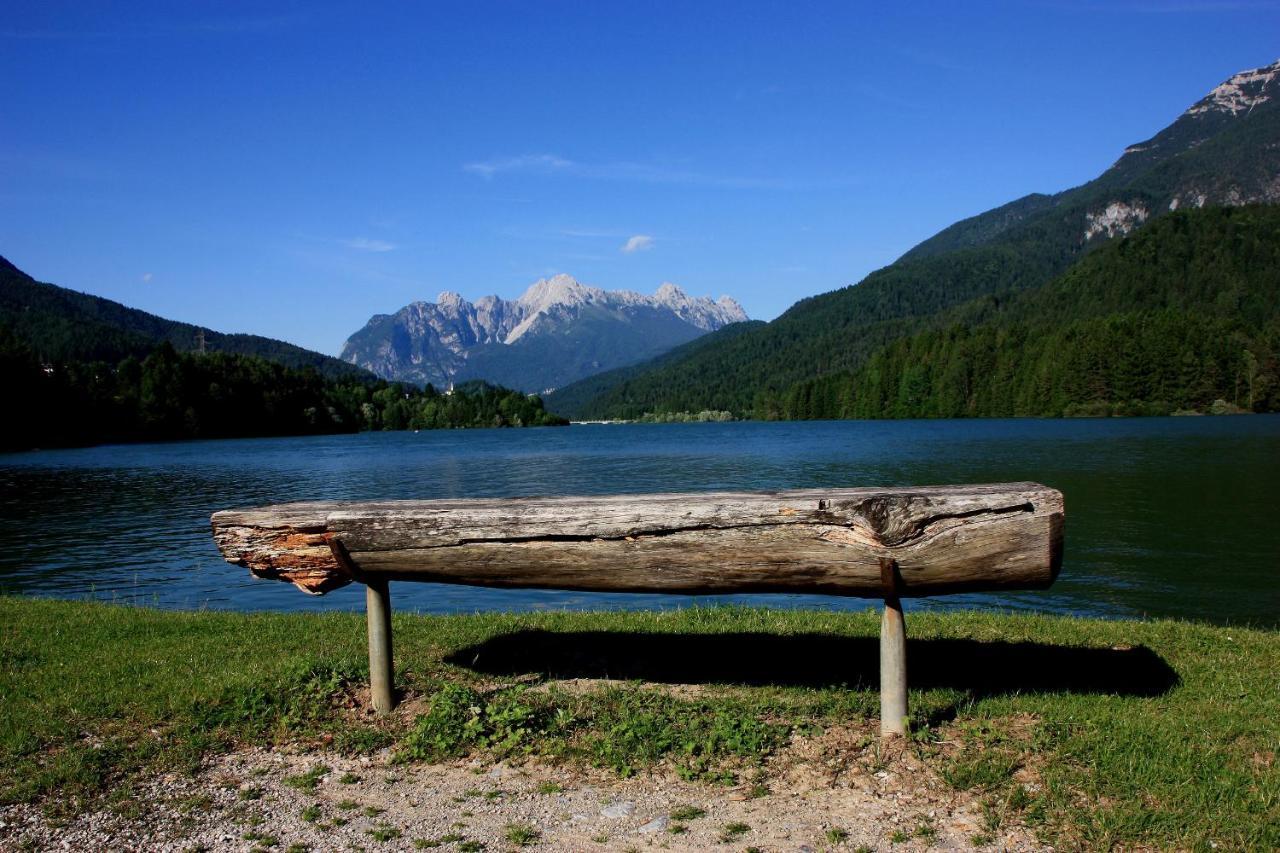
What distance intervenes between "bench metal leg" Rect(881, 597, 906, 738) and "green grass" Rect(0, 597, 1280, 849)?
0.22 m

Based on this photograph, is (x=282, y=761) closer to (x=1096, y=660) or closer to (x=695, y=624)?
(x=695, y=624)

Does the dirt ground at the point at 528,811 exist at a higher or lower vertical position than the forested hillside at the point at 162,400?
lower

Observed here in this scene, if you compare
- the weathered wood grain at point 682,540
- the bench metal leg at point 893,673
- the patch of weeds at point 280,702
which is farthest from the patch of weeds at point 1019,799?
the patch of weeds at point 280,702

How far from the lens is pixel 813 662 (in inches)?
356

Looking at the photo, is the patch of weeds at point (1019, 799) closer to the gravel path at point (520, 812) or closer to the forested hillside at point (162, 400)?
the gravel path at point (520, 812)

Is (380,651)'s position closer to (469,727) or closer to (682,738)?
(469,727)

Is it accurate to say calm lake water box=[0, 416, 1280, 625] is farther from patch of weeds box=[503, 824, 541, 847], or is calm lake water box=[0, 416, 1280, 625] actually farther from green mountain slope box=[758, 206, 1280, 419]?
green mountain slope box=[758, 206, 1280, 419]

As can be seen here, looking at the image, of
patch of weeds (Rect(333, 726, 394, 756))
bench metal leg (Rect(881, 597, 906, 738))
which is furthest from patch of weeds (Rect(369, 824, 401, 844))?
bench metal leg (Rect(881, 597, 906, 738))

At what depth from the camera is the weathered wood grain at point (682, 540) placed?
19.8 feet

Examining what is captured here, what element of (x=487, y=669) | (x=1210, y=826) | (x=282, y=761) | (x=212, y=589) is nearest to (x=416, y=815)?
(x=282, y=761)

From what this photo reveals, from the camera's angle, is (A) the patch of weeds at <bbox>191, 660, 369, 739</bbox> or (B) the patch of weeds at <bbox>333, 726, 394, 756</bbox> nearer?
(B) the patch of weeds at <bbox>333, 726, 394, 756</bbox>

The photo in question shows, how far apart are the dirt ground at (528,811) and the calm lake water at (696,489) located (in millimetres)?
9839

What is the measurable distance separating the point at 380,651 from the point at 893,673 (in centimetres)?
440

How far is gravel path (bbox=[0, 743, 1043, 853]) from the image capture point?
5.09m
